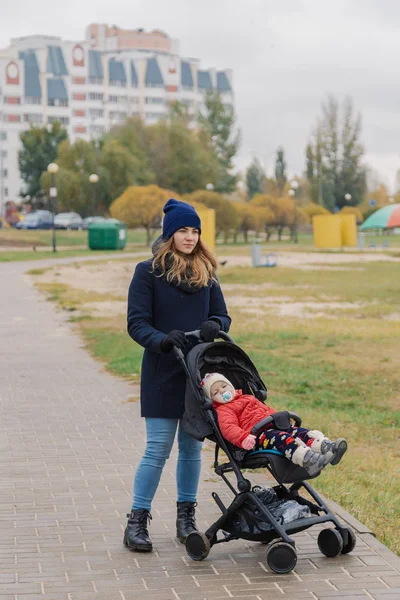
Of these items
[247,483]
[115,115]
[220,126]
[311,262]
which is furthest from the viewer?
[115,115]

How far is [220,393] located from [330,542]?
2.83 ft

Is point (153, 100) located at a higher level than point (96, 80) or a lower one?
lower

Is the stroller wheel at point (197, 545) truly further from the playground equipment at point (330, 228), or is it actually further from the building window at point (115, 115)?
the building window at point (115, 115)

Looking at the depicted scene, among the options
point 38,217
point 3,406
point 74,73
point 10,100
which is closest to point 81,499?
point 3,406

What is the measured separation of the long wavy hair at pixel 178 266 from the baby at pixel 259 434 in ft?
1.64

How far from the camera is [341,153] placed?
126 m

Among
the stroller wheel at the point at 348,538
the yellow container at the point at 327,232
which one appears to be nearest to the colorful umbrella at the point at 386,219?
the yellow container at the point at 327,232

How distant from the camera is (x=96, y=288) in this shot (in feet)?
90.0

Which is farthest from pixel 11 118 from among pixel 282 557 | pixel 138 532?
pixel 282 557

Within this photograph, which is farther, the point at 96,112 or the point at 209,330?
the point at 96,112

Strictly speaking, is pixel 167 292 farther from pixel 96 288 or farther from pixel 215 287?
pixel 96 288

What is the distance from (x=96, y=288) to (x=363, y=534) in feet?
72.9

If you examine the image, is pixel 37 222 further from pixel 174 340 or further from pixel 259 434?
pixel 259 434

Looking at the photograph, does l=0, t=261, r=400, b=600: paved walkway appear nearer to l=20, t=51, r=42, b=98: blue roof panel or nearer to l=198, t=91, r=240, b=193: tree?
l=198, t=91, r=240, b=193: tree
